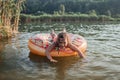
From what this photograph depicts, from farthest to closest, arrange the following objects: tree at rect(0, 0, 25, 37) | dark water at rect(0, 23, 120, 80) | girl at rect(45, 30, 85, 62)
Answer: tree at rect(0, 0, 25, 37), girl at rect(45, 30, 85, 62), dark water at rect(0, 23, 120, 80)

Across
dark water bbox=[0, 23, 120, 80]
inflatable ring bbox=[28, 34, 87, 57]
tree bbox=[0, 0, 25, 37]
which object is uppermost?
tree bbox=[0, 0, 25, 37]

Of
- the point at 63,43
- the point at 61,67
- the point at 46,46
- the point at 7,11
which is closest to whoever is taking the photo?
the point at 61,67

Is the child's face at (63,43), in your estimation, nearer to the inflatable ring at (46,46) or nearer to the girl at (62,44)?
the girl at (62,44)

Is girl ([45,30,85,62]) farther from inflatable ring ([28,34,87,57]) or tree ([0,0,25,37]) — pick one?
tree ([0,0,25,37])

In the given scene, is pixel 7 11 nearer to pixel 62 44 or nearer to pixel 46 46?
pixel 46 46

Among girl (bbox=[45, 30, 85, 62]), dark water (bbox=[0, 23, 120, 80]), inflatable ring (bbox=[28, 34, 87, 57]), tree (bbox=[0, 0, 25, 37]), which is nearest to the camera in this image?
dark water (bbox=[0, 23, 120, 80])

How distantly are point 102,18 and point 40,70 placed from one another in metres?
36.1

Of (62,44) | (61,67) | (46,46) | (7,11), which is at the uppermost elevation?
(7,11)

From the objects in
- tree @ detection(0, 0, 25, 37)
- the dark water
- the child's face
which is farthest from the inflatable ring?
tree @ detection(0, 0, 25, 37)

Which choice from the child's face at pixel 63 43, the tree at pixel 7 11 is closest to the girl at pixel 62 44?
the child's face at pixel 63 43

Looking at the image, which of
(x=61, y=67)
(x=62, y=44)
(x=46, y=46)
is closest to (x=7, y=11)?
(x=46, y=46)

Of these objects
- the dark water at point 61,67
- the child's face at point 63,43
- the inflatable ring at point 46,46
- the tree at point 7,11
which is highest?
the tree at point 7,11

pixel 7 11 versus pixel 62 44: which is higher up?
pixel 7 11

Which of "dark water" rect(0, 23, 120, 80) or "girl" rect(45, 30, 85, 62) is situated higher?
"girl" rect(45, 30, 85, 62)
